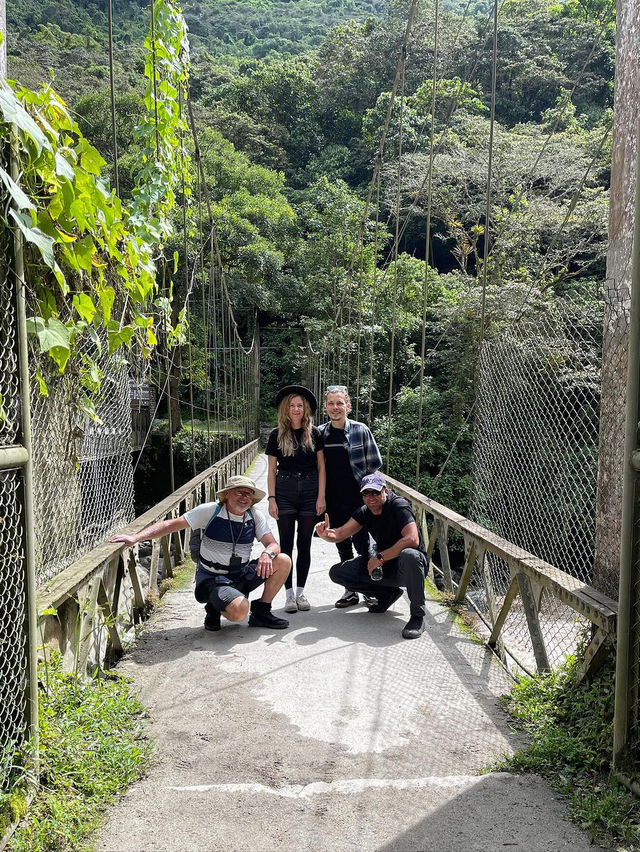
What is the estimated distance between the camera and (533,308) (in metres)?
9.64

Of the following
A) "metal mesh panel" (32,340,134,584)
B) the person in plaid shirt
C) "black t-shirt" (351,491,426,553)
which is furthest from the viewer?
the person in plaid shirt

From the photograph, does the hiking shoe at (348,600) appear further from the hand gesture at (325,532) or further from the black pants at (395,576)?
the hand gesture at (325,532)

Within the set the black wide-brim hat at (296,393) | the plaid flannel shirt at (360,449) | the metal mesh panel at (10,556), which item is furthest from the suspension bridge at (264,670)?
the black wide-brim hat at (296,393)

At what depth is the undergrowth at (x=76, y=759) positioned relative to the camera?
1624mm

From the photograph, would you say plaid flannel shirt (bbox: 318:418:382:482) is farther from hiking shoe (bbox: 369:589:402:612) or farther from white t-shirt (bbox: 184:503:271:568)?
white t-shirt (bbox: 184:503:271:568)

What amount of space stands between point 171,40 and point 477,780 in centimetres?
373

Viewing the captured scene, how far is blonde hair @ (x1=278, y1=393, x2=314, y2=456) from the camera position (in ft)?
12.2

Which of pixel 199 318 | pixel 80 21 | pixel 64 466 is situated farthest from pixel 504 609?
pixel 80 21

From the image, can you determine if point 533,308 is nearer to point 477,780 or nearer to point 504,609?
point 504,609

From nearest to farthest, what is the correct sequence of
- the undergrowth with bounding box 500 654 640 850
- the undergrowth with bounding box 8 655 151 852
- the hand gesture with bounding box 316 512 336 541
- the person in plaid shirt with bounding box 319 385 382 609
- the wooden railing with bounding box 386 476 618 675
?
the undergrowth with bounding box 8 655 151 852 < the undergrowth with bounding box 500 654 640 850 < the wooden railing with bounding box 386 476 618 675 < the hand gesture with bounding box 316 512 336 541 < the person in plaid shirt with bounding box 319 385 382 609

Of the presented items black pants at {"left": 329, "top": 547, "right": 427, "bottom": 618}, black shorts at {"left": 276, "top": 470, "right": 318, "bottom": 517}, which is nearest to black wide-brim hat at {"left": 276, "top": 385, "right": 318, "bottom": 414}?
black shorts at {"left": 276, "top": 470, "right": 318, "bottom": 517}

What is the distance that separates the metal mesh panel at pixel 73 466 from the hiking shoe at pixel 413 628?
1427mm

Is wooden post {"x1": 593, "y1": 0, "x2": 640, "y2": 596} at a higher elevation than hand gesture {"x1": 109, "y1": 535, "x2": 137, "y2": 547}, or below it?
higher

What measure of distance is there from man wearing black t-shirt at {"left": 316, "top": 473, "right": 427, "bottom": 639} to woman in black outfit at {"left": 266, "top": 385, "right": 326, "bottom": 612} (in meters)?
0.12
